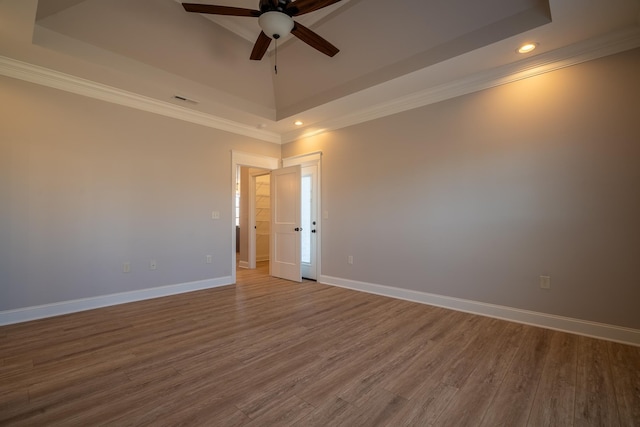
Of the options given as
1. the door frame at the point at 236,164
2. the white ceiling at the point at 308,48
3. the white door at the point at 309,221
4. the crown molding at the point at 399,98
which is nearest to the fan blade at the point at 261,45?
the white ceiling at the point at 308,48

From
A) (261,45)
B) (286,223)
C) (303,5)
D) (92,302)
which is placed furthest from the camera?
(286,223)

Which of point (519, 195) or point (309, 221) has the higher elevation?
point (519, 195)

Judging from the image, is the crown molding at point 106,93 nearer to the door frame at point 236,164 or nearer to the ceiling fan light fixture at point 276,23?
the door frame at point 236,164

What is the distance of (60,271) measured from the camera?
3.20m

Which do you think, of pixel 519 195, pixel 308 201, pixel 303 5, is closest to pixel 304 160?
pixel 308 201

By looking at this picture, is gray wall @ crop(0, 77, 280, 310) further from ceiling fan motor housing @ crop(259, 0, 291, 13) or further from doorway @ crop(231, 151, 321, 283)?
ceiling fan motor housing @ crop(259, 0, 291, 13)

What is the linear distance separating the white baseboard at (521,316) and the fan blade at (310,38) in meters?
3.19

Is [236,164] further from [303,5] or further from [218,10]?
[303,5]

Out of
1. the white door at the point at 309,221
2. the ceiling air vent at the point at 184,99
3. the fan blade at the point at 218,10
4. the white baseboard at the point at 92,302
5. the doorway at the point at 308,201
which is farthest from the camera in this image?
the white door at the point at 309,221

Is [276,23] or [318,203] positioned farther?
[318,203]

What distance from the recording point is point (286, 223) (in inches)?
201

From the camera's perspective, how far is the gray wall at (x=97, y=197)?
2982mm

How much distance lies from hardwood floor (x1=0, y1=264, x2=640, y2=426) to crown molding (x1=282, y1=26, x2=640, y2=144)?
8.86ft

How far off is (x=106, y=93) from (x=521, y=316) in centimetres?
567
